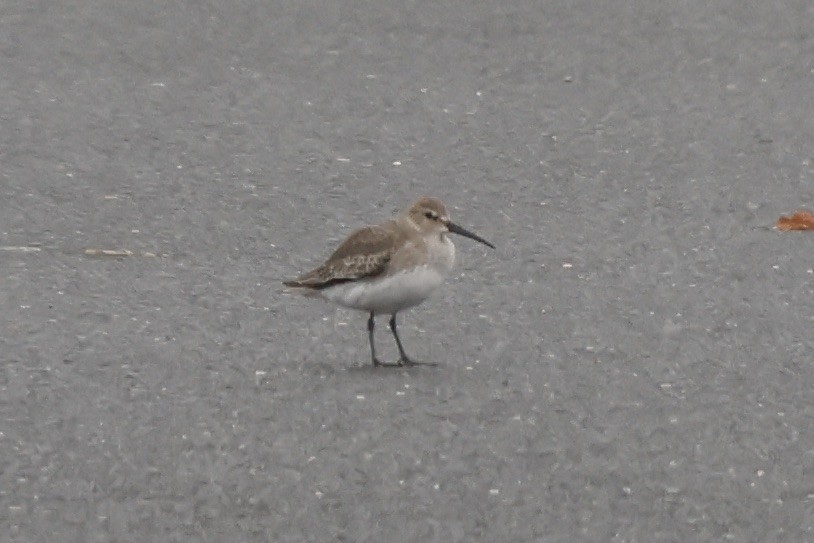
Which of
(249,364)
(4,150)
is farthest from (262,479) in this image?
(4,150)

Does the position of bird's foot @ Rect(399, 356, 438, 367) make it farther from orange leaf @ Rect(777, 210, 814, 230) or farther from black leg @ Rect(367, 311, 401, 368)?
orange leaf @ Rect(777, 210, 814, 230)

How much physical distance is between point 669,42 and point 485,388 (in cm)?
556

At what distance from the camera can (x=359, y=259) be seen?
823 cm

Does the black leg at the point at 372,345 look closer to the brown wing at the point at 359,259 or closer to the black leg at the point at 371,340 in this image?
the black leg at the point at 371,340

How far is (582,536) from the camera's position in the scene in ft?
21.0

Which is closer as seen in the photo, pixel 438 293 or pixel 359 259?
pixel 359 259

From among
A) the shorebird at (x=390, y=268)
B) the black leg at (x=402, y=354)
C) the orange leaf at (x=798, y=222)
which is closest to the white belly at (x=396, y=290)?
the shorebird at (x=390, y=268)

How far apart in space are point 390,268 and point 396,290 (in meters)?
0.11

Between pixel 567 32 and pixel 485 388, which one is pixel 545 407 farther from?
pixel 567 32

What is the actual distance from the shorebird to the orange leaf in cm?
249

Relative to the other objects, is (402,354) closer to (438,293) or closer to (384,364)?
(384,364)

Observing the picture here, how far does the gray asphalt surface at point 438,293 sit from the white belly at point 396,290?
278 millimetres

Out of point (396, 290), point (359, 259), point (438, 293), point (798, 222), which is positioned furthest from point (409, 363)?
point (798, 222)

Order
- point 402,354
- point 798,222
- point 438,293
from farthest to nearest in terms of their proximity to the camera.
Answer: point 798,222
point 438,293
point 402,354
